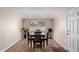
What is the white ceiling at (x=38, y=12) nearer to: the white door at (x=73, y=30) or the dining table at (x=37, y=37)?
the white door at (x=73, y=30)

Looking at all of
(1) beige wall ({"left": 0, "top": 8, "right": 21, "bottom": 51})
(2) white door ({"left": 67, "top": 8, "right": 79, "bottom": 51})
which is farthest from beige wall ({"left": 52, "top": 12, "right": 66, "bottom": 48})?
(1) beige wall ({"left": 0, "top": 8, "right": 21, "bottom": 51})

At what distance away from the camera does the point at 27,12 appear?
1821 mm

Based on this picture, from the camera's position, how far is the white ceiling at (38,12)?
1.75m

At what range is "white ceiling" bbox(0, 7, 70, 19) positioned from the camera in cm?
175

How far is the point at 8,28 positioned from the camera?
1.86 meters

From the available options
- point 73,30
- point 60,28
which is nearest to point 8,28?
point 60,28

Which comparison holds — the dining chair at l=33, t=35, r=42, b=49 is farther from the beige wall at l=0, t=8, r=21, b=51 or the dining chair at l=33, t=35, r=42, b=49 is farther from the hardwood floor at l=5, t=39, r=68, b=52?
the beige wall at l=0, t=8, r=21, b=51

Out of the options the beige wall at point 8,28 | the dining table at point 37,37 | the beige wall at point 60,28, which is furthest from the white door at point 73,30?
the beige wall at point 8,28

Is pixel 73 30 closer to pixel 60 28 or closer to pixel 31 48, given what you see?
pixel 60 28

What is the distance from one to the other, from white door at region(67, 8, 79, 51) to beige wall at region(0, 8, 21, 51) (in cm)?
83

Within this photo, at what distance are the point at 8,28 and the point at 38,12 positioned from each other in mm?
556
